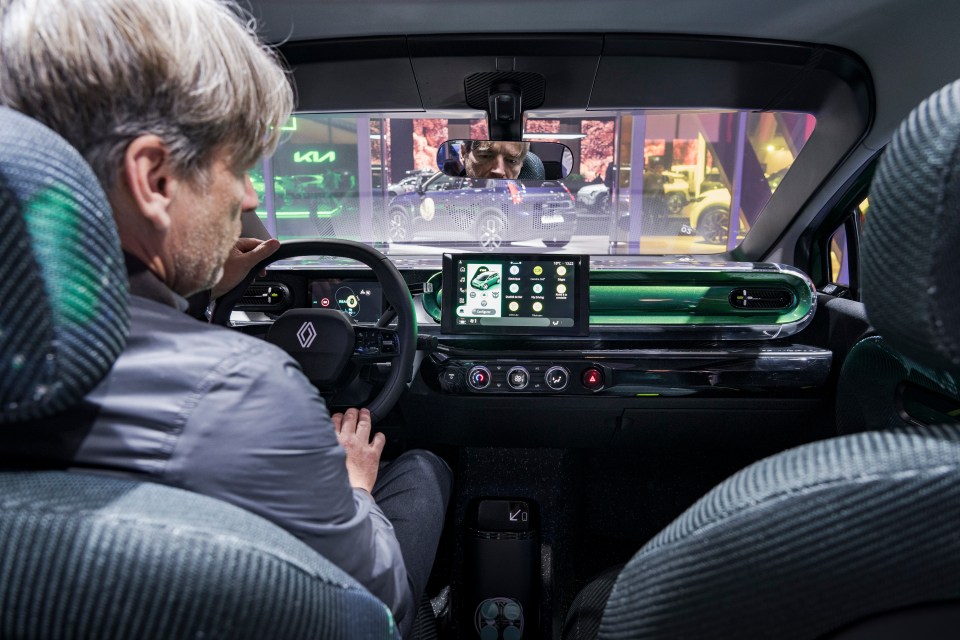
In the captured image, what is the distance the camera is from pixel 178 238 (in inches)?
→ 34.5

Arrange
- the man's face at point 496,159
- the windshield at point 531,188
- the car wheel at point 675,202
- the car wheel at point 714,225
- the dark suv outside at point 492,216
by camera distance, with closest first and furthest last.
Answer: the man's face at point 496,159 → the windshield at point 531,188 → the dark suv outside at point 492,216 → the car wheel at point 714,225 → the car wheel at point 675,202

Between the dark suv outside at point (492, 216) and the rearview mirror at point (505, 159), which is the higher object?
the rearview mirror at point (505, 159)

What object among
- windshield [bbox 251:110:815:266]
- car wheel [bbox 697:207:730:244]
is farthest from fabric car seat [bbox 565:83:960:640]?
car wheel [bbox 697:207:730:244]

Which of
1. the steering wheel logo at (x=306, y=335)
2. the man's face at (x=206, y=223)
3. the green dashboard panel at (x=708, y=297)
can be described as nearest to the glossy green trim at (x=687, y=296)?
the green dashboard panel at (x=708, y=297)

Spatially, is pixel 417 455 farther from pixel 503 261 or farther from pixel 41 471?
pixel 41 471

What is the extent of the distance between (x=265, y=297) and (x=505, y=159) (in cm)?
98

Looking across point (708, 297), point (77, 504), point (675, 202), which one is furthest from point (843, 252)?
point (77, 504)

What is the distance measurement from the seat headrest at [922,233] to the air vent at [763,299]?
1750mm

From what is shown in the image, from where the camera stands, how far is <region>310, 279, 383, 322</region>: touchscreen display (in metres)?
2.40

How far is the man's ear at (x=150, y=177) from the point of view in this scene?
30.7 inches

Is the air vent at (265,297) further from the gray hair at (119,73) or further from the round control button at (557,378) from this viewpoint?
the gray hair at (119,73)

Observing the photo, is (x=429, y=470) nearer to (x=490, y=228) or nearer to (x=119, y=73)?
(x=119, y=73)

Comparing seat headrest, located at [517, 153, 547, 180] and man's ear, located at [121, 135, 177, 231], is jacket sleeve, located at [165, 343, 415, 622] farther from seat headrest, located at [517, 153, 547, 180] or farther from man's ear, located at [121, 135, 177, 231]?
seat headrest, located at [517, 153, 547, 180]

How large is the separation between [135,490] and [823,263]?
271cm
